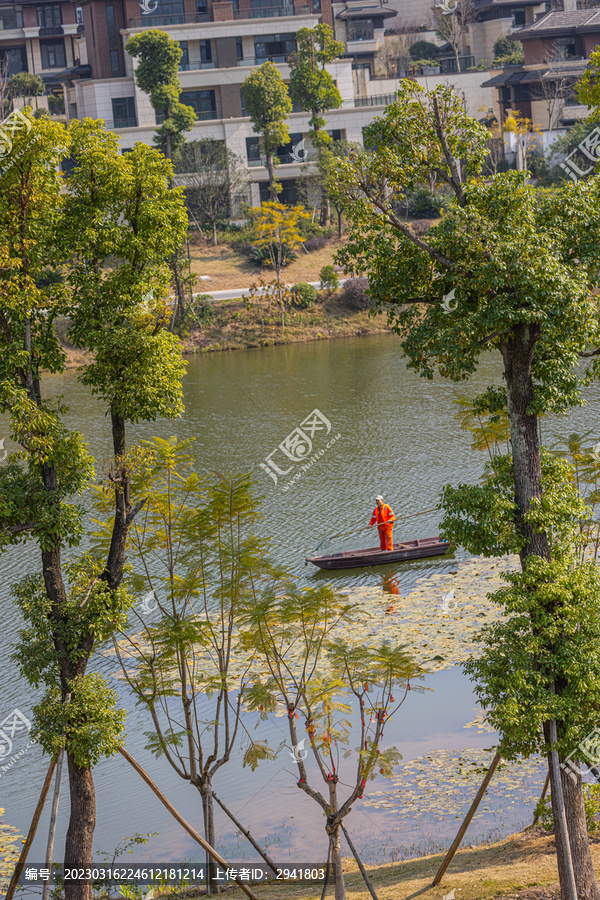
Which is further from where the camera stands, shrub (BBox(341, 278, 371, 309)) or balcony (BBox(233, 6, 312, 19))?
balcony (BBox(233, 6, 312, 19))

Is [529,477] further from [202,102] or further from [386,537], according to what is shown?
[202,102]

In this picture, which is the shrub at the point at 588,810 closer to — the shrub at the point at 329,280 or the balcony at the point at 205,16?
the shrub at the point at 329,280

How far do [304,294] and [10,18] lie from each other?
4949 cm

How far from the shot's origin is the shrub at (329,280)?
5356cm

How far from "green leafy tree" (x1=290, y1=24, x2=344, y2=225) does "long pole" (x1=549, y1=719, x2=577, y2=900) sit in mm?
56200

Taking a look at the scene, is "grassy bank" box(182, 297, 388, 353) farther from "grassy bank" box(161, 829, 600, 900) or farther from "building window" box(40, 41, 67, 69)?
"building window" box(40, 41, 67, 69)

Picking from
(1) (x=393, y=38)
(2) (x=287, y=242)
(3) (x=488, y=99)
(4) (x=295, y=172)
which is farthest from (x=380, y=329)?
(1) (x=393, y=38)

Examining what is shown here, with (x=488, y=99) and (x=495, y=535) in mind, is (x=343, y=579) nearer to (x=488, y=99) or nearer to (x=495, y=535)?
(x=495, y=535)

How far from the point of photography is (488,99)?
7456 cm

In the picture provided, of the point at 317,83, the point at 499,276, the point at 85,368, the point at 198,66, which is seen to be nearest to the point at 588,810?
the point at 499,276

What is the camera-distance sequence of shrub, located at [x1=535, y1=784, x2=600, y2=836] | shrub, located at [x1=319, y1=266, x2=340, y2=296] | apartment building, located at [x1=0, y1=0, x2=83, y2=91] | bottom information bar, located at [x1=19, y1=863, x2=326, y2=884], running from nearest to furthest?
shrub, located at [x1=535, y1=784, x2=600, y2=836]
bottom information bar, located at [x1=19, y1=863, x2=326, y2=884]
shrub, located at [x1=319, y1=266, x2=340, y2=296]
apartment building, located at [x1=0, y1=0, x2=83, y2=91]

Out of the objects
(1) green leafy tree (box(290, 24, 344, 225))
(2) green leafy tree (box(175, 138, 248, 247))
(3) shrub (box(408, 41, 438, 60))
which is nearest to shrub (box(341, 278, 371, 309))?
(1) green leafy tree (box(290, 24, 344, 225))

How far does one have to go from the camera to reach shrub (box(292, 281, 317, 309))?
5375 cm

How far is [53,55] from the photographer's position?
8475cm
